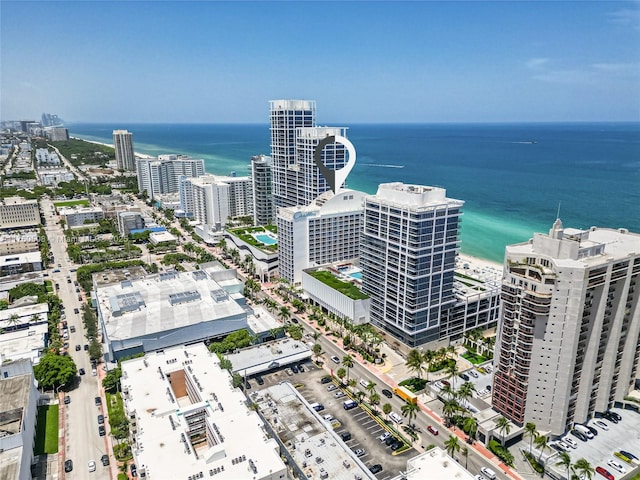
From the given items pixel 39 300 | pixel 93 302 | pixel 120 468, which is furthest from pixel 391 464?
pixel 39 300

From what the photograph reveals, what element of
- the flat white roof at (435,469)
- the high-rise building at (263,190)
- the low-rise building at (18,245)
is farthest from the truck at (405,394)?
the low-rise building at (18,245)

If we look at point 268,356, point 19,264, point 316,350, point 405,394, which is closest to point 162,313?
point 268,356

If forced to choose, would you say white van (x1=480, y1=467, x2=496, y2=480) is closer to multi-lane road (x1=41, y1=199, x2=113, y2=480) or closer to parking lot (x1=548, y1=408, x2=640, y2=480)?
parking lot (x1=548, y1=408, x2=640, y2=480)

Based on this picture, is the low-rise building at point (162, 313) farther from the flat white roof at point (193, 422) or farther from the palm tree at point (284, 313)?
the palm tree at point (284, 313)

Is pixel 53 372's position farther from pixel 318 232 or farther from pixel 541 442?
pixel 541 442

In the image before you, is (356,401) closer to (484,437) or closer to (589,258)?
(484,437)
